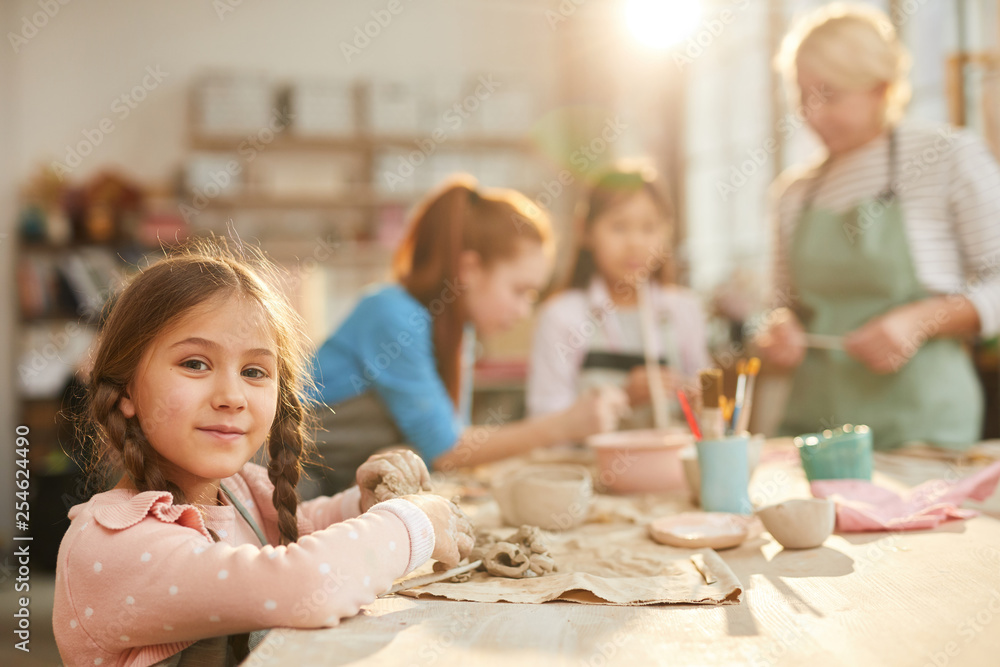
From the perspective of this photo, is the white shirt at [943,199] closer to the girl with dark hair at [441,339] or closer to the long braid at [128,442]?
the girl with dark hair at [441,339]

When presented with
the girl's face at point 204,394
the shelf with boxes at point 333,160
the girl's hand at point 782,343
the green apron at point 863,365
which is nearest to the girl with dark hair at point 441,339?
the girl's hand at point 782,343

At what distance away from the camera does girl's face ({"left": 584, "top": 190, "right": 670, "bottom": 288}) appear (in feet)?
7.11

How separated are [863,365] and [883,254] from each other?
243 millimetres

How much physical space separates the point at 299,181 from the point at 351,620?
4.06 meters

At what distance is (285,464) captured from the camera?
2.92 ft

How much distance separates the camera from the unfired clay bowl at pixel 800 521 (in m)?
0.84

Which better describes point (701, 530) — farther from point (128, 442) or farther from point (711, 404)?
point (128, 442)

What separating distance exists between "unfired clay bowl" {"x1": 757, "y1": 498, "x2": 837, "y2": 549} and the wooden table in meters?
0.05

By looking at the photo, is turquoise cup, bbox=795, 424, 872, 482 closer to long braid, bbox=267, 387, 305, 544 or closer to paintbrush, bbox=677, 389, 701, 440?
paintbrush, bbox=677, 389, 701, 440

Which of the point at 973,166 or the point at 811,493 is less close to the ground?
the point at 973,166

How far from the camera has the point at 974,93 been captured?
2.19 m

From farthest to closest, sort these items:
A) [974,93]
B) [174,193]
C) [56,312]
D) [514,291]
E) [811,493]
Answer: [174,193] → [56,312] → [974,93] → [514,291] → [811,493]

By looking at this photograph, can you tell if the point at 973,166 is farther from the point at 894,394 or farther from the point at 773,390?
the point at 773,390

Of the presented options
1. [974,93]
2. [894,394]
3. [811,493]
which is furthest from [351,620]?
[974,93]
